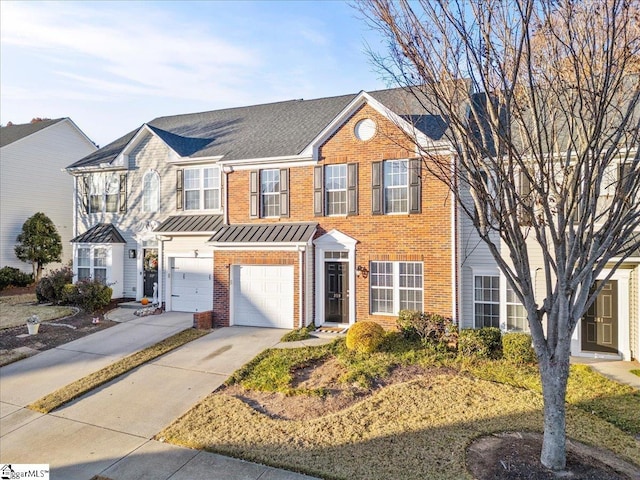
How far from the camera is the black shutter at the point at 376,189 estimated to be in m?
12.6

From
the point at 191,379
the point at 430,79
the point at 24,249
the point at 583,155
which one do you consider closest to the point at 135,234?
the point at 24,249

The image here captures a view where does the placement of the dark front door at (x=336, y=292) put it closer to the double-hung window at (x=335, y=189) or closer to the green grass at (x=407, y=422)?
the double-hung window at (x=335, y=189)

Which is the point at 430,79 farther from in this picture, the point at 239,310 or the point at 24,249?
the point at 24,249

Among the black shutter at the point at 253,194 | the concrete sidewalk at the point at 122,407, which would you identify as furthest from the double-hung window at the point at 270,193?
the concrete sidewalk at the point at 122,407

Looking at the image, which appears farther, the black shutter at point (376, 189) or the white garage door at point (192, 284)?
the white garage door at point (192, 284)

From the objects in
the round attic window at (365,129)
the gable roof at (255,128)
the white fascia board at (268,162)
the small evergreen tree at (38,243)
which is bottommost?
the small evergreen tree at (38,243)

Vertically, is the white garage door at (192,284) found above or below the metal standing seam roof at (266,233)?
below

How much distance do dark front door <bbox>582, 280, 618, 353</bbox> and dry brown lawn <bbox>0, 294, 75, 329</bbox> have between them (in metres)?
17.5

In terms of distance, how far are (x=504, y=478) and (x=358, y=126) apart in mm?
10334

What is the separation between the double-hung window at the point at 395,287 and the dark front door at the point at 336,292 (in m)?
0.92

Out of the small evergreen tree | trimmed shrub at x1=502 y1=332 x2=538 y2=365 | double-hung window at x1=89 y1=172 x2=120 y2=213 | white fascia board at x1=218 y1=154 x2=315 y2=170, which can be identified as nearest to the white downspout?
white fascia board at x1=218 y1=154 x2=315 y2=170

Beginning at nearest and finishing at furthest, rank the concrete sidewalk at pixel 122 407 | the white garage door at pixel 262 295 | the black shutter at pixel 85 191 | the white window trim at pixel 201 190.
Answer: the concrete sidewalk at pixel 122 407 < the white garage door at pixel 262 295 < the white window trim at pixel 201 190 < the black shutter at pixel 85 191

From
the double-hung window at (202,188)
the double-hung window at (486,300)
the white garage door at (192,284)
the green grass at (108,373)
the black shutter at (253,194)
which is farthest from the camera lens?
the double-hung window at (202,188)

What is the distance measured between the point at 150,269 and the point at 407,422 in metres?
14.0
